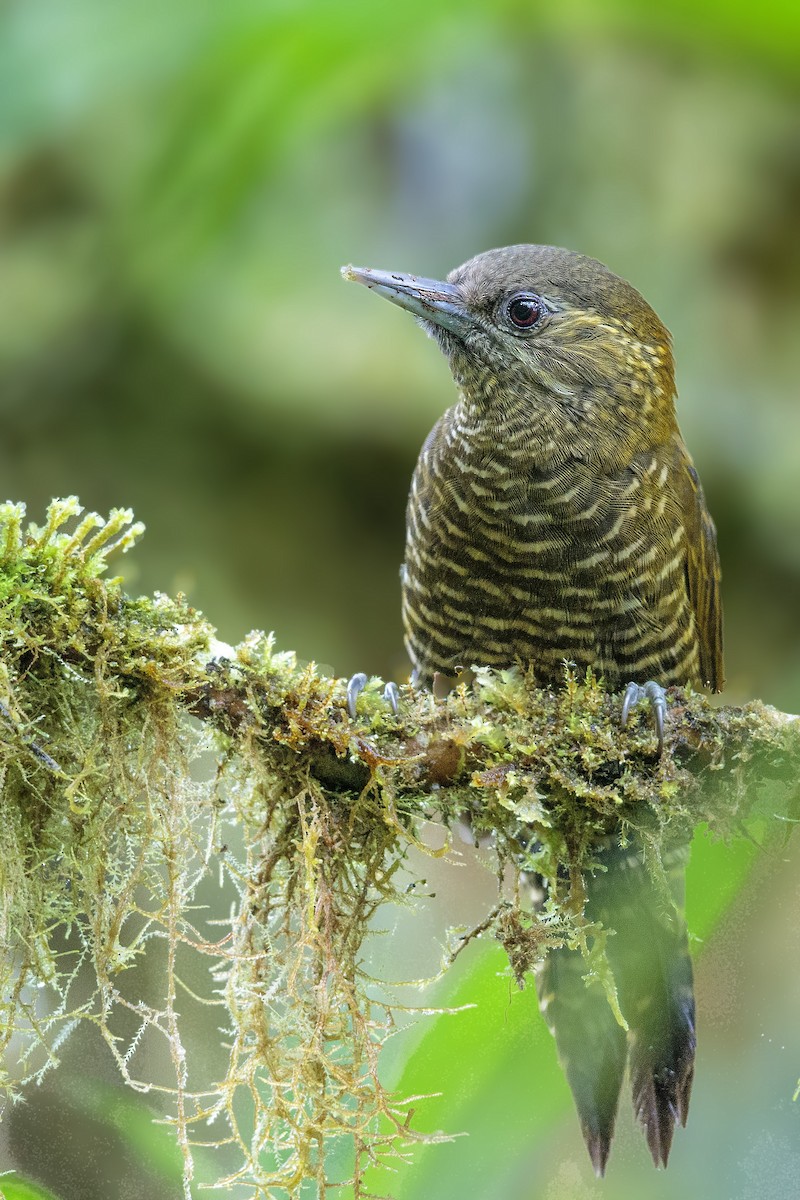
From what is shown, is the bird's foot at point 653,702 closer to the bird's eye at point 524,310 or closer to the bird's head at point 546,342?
the bird's head at point 546,342

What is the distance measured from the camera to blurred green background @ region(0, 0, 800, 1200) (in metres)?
3.89

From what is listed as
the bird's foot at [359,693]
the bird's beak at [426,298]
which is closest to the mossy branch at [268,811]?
the bird's foot at [359,693]

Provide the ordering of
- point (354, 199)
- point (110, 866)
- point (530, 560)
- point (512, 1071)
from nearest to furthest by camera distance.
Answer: point (512, 1071) → point (110, 866) → point (530, 560) → point (354, 199)

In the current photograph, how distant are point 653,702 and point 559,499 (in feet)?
1.64

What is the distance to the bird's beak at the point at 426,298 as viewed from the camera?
2.40 m

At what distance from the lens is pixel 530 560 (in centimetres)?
233

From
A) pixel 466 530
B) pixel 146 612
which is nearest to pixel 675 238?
pixel 466 530

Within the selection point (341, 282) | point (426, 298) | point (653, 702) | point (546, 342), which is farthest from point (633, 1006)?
point (341, 282)

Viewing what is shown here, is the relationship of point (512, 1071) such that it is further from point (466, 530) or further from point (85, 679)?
point (466, 530)

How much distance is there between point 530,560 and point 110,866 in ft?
3.09

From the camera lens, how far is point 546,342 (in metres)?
2.44

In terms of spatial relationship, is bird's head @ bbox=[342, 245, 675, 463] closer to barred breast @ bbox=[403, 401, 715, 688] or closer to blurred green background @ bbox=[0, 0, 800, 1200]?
barred breast @ bbox=[403, 401, 715, 688]

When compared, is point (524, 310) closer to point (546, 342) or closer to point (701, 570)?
point (546, 342)

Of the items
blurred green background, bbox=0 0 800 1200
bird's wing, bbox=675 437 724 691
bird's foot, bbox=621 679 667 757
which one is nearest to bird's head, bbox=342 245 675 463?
bird's wing, bbox=675 437 724 691
